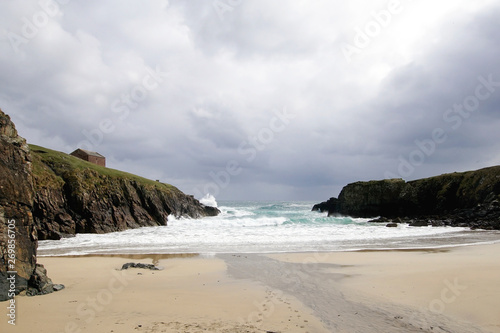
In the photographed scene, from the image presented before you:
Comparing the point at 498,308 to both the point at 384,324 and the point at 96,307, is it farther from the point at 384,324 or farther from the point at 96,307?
the point at 96,307

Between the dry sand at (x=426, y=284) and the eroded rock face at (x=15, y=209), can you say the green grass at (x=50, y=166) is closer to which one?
the eroded rock face at (x=15, y=209)

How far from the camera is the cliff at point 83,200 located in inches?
1100

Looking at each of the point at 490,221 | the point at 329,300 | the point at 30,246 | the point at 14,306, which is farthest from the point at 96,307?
the point at 490,221

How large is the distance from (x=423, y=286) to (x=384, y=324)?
3822 mm

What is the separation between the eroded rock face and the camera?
816 cm

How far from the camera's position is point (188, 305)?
26.8 feet

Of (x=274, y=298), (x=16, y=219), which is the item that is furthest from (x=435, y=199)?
(x=16, y=219)

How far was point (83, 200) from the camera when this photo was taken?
103 ft

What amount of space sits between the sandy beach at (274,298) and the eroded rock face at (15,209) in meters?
0.84

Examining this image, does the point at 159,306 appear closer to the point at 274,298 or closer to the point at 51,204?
the point at 274,298

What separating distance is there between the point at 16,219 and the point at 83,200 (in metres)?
25.4

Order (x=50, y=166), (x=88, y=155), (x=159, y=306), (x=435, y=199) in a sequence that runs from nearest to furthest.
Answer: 1. (x=159, y=306)
2. (x=50, y=166)
3. (x=435, y=199)
4. (x=88, y=155)

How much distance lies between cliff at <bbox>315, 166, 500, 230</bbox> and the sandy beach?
90.8 ft

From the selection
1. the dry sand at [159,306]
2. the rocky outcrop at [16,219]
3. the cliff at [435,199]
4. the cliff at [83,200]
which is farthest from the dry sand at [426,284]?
the cliff at [435,199]
